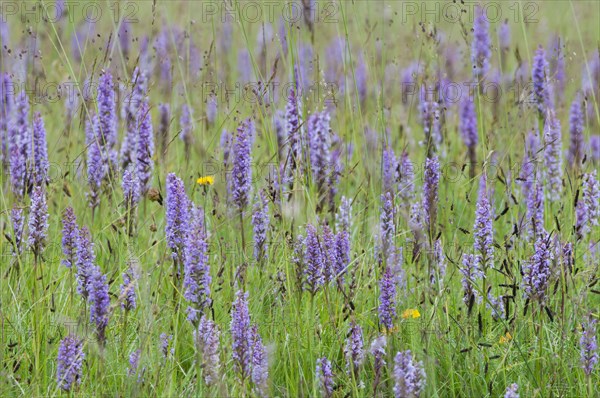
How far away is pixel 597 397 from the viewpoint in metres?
2.45

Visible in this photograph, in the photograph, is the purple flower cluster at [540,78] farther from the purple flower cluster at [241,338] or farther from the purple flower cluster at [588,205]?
the purple flower cluster at [241,338]

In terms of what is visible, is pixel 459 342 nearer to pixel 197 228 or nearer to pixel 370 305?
pixel 370 305

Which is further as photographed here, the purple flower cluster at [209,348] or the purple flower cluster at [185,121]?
the purple flower cluster at [185,121]

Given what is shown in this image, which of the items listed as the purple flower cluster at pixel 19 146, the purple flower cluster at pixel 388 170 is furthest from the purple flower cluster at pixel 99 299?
the purple flower cluster at pixel 388 170

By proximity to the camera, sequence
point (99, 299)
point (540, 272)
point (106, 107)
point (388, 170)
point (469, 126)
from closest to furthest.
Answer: point (99, 299) → point (540, 272) → point (388, 170) → point (106, 107) → point (469, 126)

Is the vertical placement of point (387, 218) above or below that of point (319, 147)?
below

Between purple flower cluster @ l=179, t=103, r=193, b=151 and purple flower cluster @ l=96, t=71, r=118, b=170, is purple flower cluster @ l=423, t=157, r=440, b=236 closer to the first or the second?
purple flower cluster @ l=96, t=71, r=118, b=170

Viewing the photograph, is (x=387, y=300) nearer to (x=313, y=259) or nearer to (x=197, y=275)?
(x=313, y=259)

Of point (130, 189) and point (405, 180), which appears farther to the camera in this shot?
point (405, 180)

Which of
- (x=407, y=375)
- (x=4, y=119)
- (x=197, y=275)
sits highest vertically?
(x=4, y=119)

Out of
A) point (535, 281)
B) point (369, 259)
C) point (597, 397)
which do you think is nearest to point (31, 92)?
point (369, 259)

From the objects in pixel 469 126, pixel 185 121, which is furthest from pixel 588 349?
pixel 185 121

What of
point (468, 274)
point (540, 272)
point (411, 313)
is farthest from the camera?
point (411, 313)

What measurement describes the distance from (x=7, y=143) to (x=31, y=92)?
27cm
